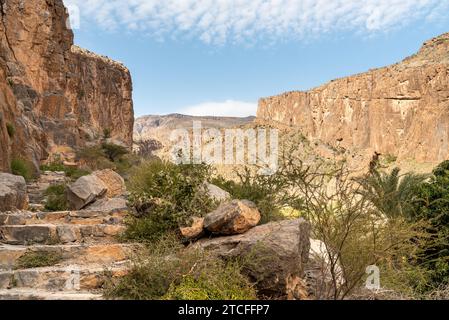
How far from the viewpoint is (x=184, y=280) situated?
15.2 ft

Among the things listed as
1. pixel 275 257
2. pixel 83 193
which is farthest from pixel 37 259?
pixel 83 193

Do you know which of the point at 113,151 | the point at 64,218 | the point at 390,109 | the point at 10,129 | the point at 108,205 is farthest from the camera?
the point at 390,109

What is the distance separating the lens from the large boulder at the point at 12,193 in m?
8.58

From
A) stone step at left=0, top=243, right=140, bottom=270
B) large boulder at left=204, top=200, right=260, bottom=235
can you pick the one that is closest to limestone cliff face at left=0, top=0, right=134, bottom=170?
stone step at left=0, top=243, right=140, bottom=270

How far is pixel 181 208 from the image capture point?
23.5 feet

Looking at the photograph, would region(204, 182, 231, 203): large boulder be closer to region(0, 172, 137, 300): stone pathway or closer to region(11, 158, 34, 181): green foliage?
region(0, 172, 137, 300): stone pathway

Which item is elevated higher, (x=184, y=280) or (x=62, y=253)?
(x=184, y=280)

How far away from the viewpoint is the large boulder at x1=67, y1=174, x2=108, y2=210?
10.7 metres

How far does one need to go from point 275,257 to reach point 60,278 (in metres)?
2.56

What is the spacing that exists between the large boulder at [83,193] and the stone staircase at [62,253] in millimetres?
1878

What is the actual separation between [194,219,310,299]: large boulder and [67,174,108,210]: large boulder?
5988 millimetres

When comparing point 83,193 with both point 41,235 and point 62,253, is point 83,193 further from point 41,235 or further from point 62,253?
point 62,253
